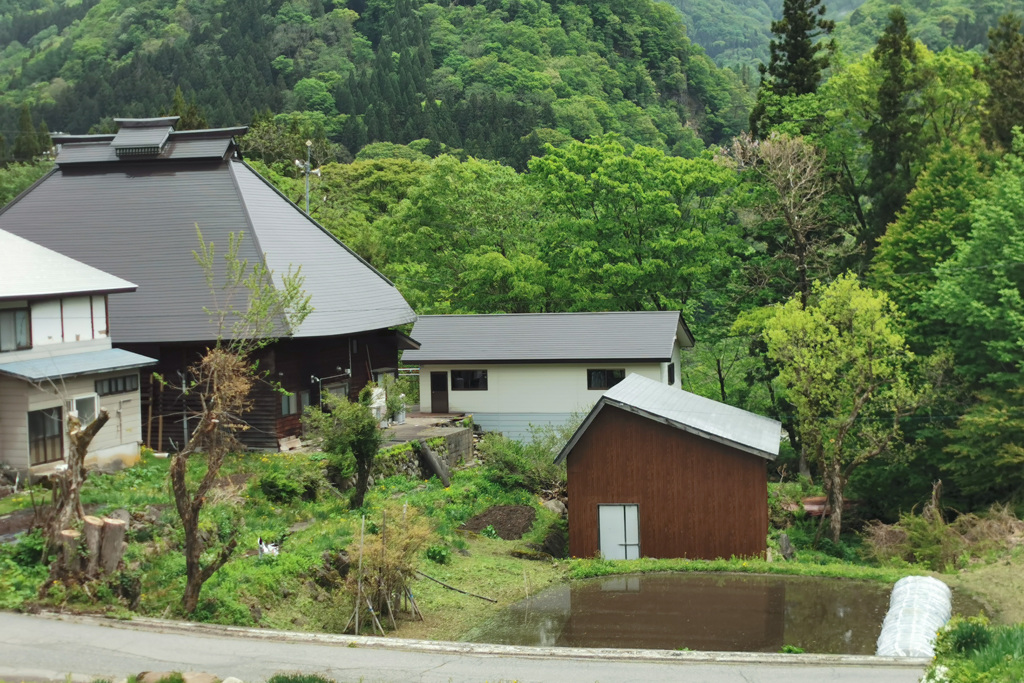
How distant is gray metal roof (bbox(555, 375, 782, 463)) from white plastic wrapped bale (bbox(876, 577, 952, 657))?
5828mm

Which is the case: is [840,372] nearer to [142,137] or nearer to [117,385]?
[117,385]

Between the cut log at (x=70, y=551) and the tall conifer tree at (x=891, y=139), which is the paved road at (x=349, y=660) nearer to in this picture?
the cut log at (x=70, y=551)

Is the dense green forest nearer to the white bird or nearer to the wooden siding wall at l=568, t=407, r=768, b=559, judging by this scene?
the wooden siding wall at l=568, t=407, r=768, b=559

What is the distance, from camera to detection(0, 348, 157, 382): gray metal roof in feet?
70.3

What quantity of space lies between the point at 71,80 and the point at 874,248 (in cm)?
11806

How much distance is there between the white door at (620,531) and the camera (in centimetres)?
2419

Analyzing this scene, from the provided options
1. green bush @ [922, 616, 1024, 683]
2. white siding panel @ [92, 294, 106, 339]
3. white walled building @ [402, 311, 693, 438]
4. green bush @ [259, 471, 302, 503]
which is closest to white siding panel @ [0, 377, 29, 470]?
white siding panel @ [92, 294, 106, 339]

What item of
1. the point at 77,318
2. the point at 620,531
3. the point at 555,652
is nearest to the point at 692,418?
the point at 620,531

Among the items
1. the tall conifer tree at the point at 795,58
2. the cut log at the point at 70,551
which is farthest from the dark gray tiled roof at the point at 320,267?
the tall conifer tree at the point at 795,58

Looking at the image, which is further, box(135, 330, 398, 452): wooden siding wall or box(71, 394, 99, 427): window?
box(135, 330, 398, 452): wooden siding wall

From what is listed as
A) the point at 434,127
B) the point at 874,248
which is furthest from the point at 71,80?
the point at 874,248

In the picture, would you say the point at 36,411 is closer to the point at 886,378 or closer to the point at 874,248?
the point at 886,378

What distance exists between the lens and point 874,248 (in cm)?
3647

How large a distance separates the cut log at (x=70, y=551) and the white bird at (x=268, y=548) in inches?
129
